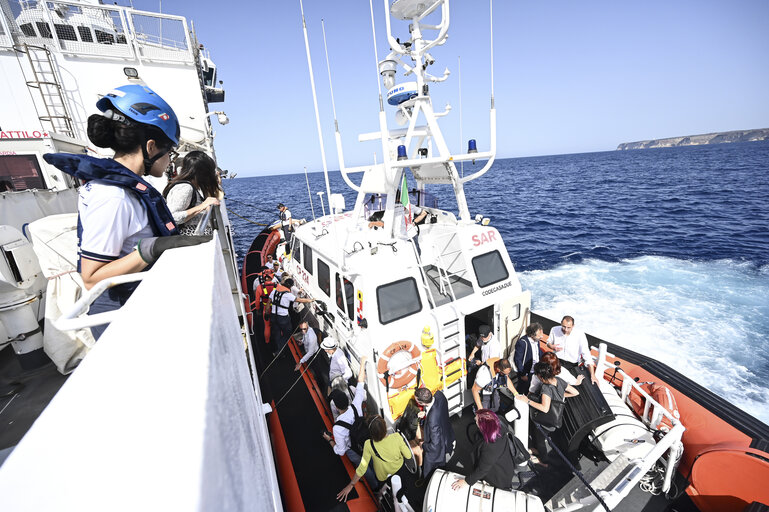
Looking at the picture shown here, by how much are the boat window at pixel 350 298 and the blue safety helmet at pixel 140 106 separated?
11.5 ft

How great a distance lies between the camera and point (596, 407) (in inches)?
165

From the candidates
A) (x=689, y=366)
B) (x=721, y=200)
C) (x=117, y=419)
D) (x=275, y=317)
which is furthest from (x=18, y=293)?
(x=721, y=200)

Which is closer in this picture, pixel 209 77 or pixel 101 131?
pixel 101 131

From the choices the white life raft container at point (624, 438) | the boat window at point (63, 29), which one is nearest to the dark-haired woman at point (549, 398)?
the white life raft container at point (624, 438)

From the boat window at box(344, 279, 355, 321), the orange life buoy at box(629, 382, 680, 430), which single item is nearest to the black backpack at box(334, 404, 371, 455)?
the boat window at box(344, 279, 355, 321)

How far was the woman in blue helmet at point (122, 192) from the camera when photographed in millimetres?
1295

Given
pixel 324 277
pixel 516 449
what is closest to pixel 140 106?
pixel 324 277

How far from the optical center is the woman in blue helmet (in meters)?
1.29

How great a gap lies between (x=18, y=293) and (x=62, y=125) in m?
9.17

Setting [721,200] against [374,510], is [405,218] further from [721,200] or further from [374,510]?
[721,200]

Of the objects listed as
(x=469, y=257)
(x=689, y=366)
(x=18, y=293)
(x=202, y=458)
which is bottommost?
(x=689, y=366)

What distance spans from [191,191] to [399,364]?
334 cm

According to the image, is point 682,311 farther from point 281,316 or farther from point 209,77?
point 209,77

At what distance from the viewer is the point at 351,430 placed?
13.0 ft
